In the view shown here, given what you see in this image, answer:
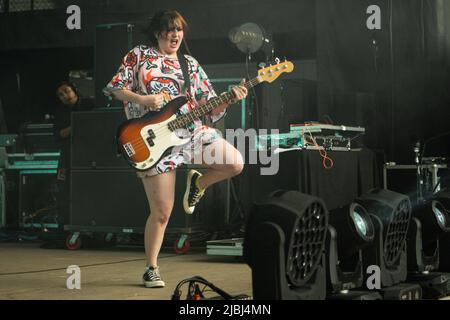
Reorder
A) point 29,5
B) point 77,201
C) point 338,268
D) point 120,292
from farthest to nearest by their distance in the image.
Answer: point 29,5
point 77,201
point 120,292
point 338,268

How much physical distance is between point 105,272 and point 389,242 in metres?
2.33

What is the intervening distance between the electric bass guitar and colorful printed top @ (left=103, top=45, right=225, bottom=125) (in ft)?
0.17

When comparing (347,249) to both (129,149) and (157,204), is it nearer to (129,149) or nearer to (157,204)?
(157,204)

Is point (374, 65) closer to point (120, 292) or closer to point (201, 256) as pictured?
point (201, 256)

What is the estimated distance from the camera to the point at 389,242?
153 inches

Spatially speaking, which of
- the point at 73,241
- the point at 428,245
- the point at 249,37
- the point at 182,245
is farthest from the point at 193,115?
the point at 73,241

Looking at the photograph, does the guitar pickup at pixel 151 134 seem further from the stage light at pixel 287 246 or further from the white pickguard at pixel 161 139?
the stage light at pixel 287 246

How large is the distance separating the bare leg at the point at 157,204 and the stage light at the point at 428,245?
1279mm

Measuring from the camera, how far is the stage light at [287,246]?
301 cm

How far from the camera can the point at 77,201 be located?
753cm

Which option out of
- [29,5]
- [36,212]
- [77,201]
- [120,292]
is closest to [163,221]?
[120,292]

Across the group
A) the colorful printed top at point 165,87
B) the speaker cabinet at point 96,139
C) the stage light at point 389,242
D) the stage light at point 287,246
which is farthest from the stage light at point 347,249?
the speaker cabinet at point 96,139

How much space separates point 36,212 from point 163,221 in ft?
15.9

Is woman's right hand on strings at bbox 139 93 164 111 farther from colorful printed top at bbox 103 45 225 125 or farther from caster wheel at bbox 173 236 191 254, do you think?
caster wheel at bbox 173 236 191 254
